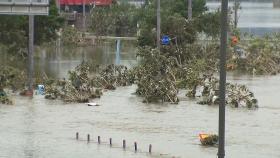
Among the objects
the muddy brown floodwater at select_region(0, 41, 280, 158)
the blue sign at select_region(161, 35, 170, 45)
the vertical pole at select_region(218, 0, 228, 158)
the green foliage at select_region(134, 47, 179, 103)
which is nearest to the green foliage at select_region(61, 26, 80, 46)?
the blue sign at select_region(161, 35, 170, 45)

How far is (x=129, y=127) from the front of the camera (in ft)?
87.9

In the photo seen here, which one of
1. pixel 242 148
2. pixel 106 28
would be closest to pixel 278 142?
pixel 242 148

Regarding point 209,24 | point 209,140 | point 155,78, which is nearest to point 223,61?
point 209,140

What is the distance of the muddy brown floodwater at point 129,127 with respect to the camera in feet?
72.2

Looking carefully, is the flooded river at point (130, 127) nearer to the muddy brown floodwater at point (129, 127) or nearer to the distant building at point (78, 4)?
the muddy brown floodwater at point (129, 127)

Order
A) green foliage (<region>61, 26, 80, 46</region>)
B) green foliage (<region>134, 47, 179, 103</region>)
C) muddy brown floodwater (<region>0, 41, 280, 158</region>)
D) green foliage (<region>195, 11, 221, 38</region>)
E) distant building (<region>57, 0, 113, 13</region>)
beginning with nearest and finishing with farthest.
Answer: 1. muddy brown floodwater (<region>0, 41, 280, 158</region>)
2. green foliage (<region>134, 47, 179, 103</region>)
3. green foliage (<region>195, 11, 221, 38</region>)
4. green foliage (<region>61, 26, 80, 46</region>)
5. distant building (<region>57, 0, 113, 13</region>)

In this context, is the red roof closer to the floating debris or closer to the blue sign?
the blue sign

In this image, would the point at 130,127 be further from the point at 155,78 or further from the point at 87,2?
the point at 87,2

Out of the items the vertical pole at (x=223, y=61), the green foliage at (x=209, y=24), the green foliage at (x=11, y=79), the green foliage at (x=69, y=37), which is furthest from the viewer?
the green foliage at (x=69, y=37)

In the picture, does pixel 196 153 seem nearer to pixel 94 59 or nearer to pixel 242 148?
pixel 242 148

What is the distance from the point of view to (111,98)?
113 feet

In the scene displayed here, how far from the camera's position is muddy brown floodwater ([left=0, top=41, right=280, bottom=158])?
22.0 m

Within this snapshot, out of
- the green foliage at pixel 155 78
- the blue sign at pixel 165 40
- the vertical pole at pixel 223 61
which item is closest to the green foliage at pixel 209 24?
the blue sign at pixel 165 40

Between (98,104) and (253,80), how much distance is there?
1344cm
